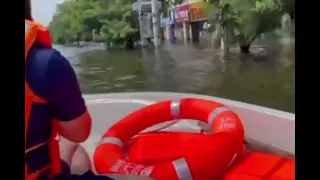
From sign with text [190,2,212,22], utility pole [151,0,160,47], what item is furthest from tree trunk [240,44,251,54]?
utility pole [151,0,160,47]

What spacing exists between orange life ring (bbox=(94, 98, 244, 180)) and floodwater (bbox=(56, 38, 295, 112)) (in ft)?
0.63

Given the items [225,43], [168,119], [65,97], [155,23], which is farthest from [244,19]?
[65,97]

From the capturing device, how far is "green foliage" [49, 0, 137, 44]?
127 centimetres

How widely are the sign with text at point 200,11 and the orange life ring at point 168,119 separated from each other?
0.95 ft

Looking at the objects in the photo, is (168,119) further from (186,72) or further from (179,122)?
(186,72)

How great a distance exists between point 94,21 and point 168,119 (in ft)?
1.29

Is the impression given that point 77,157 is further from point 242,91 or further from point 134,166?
point 242,91

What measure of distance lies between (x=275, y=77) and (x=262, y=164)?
1.08 feet

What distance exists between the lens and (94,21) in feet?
4.62

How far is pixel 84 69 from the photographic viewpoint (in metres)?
1.38

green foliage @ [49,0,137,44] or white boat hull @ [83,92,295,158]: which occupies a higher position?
green foliage @ [49,0,137,44]

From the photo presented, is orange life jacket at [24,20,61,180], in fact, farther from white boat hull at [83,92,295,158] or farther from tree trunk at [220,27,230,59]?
tree trunk at [220,27,230,59]

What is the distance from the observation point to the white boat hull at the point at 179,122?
128 cm
